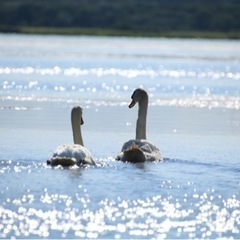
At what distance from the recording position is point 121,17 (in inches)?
4879

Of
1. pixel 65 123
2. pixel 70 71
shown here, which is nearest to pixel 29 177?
pixel 65 123

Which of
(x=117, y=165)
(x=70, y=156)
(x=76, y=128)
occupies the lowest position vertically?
(x=117, y=165)

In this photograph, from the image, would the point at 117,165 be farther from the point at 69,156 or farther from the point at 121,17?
the point at 121,17

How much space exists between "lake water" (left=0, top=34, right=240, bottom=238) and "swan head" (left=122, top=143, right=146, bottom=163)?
0.18 m

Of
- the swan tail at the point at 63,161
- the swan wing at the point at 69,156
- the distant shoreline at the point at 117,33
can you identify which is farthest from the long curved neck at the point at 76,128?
the distant shoreline at the point at 117,33

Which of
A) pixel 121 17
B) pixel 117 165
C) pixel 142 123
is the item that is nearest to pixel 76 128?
pixel 142 123

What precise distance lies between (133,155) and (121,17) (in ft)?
343

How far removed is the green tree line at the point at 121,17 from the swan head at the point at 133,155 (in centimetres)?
9065

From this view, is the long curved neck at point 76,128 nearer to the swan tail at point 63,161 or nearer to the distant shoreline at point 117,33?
the swan tail at point 63,161

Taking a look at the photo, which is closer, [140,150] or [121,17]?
[140,150]

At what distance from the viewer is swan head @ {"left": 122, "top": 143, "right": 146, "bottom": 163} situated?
19.9m

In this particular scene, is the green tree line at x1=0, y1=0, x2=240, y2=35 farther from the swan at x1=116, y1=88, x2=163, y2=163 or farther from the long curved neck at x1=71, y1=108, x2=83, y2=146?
the long curved neck at x1=71, y1=108, x2=83, y2=146

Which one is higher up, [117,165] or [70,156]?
[70,156]

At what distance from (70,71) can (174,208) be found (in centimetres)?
3296
